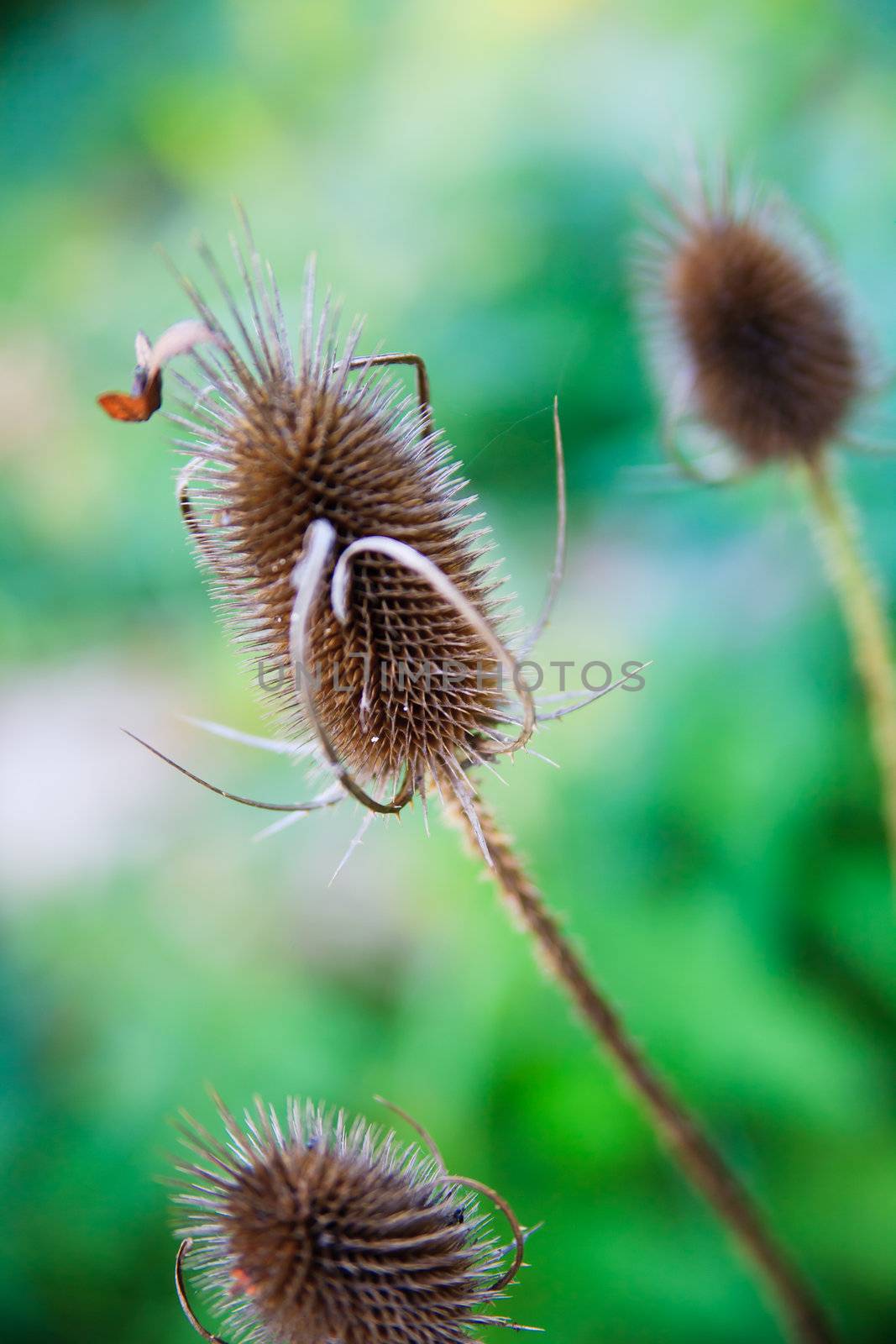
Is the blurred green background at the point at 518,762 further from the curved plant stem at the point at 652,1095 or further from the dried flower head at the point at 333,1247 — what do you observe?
the dried flower head at the point at 333,1247

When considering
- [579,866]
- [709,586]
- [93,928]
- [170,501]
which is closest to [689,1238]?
[579,866]

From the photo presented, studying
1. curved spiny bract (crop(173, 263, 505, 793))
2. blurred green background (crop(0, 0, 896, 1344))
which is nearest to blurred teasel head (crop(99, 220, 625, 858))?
curved spiny bract (crop(173, 263, 505, 793))

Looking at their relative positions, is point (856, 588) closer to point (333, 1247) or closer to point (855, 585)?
point (855, 585)

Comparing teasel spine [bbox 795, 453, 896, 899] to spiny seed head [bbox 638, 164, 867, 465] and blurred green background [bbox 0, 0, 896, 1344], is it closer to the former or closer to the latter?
spiny seed head [bbox 638, 164, 867, 465]

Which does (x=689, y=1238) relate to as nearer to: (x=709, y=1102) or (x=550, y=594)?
(x=709, y=1102)

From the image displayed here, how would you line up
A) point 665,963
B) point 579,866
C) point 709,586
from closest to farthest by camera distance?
point 665,963, point 579,866, point 709,586

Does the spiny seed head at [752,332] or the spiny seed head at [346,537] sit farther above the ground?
the spiny seed head at [752,332]

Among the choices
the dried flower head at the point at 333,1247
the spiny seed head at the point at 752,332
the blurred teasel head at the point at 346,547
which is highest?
the spiny seed head at the point at 752,332

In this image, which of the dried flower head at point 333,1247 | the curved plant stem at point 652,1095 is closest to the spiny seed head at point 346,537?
the curved plant stem at point 652,1095
